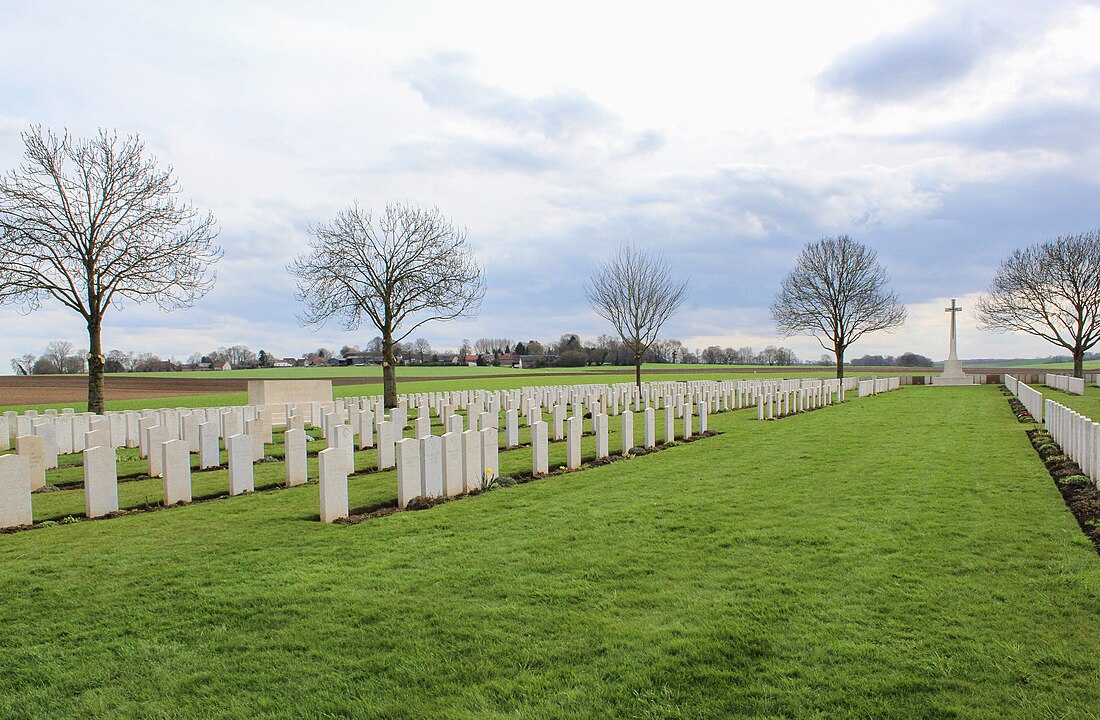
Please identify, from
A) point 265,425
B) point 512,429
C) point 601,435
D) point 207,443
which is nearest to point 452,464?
point 601,435

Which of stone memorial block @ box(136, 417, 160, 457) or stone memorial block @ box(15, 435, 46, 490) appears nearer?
stone memorial block @ box(15, 435, 46, 490)

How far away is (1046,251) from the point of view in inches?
1746

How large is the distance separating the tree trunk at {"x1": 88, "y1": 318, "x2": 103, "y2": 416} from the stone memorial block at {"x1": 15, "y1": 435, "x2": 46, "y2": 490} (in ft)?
35.7

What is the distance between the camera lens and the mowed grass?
3449 mm

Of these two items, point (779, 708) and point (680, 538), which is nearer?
point (779, 708)

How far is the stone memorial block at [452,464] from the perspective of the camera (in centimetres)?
870

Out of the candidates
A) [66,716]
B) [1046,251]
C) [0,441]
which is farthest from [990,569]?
[1046,251]

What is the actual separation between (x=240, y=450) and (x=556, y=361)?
92375mm

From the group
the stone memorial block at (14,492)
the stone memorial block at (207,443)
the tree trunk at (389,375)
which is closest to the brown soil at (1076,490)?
the stone memorial block at (14,492)

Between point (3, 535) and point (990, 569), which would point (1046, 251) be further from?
point (3, 535)

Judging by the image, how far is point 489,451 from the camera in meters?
9.61

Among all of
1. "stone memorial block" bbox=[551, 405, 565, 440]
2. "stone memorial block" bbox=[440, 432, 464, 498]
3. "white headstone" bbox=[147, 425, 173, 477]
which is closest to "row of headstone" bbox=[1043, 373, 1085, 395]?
"stone memorial block" bbox=[551, 405, 565, 440]

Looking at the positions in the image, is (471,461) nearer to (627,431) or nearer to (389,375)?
(627,431)

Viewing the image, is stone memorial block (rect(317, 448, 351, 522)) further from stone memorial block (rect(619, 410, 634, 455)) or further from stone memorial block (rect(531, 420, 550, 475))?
stone memorial block (rect(619, 410, 634, 455))
